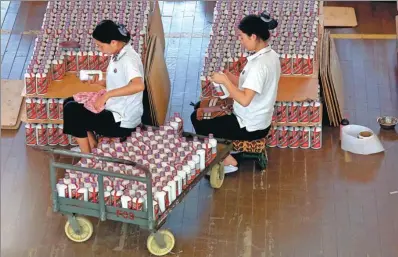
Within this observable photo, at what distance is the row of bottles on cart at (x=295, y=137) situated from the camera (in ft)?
35.2

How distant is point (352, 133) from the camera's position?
1093 cm

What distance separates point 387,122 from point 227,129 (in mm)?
2028

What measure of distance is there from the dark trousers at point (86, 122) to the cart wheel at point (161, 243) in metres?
1.29

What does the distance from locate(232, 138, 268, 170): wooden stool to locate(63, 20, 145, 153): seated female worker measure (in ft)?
3.41

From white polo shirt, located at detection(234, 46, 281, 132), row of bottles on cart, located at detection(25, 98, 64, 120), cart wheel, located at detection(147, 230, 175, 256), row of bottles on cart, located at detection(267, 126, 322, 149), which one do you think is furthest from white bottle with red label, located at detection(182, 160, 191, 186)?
row of bottles on cart, located at detection(25, 98, 64, 120)

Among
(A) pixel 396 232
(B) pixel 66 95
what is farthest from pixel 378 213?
(B) pixel 66 95

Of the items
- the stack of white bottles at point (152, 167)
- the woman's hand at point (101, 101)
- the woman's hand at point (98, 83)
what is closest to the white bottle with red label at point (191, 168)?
the stack of white bottles at point (152, 167)

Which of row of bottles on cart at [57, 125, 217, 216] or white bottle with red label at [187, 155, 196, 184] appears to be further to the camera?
white bottle with red label at [187, 155, 196, 184]

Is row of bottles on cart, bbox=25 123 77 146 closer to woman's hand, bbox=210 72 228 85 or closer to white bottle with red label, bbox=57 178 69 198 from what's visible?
white bottle with red label, bbox=57 178 69 198

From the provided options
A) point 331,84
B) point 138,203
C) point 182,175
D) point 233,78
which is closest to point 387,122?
point 331,84

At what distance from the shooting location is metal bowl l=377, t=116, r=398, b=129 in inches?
436

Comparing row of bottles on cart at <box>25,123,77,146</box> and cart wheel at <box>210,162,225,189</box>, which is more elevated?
cart wheel at <box>210,162,225,189</box>

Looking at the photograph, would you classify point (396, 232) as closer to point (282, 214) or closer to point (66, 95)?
point (282, 214)

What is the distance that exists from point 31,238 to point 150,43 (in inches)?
109
